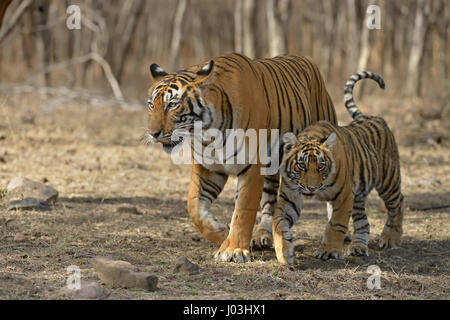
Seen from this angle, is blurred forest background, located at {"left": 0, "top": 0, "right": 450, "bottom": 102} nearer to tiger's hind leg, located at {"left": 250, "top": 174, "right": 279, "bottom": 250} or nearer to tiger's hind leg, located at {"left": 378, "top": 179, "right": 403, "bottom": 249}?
tiger's hind leg, located at {"left": 250, "top": 174, "right": 279, "bottom": 250}

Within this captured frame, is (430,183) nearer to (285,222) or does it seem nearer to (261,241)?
(261,241)

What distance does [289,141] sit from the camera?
4.82 m

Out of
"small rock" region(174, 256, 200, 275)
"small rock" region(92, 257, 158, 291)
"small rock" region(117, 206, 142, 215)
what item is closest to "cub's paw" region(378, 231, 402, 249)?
"small rock" region(174, 256, 200, 275)

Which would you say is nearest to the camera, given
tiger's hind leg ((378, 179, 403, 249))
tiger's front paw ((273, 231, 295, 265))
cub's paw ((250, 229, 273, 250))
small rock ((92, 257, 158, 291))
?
small rock ((92, 257, 158, 291))

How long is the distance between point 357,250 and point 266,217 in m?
0.76

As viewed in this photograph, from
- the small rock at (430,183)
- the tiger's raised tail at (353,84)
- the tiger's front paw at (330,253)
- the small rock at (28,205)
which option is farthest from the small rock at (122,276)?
the small rock at (430,183)

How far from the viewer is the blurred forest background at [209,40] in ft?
44.9

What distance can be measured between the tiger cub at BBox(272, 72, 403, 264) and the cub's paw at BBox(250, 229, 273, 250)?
0.51 metres

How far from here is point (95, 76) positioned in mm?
21625

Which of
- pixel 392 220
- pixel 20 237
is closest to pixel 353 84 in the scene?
pixel 392 220

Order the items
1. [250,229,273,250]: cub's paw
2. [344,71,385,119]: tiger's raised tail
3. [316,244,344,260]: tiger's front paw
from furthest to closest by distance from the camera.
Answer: [344,71,385,119]: tiger's raised tail < [250,229,273,250]: cub's paw < [316,244,344,260]: tiger's front paw

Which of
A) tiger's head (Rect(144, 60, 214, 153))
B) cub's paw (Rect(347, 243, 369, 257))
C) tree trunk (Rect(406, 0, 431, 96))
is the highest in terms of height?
tree trunk (Rect(406, 0, 431, 96))

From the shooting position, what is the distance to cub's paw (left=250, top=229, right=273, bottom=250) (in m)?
5.37

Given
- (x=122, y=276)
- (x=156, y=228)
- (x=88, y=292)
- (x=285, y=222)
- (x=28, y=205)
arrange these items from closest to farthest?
1. (x=88, y=292)
2. (x=122, y=276)
3. (x=285, y=222)
4. (x=156, y=228)
5. (x=28, y=205)
